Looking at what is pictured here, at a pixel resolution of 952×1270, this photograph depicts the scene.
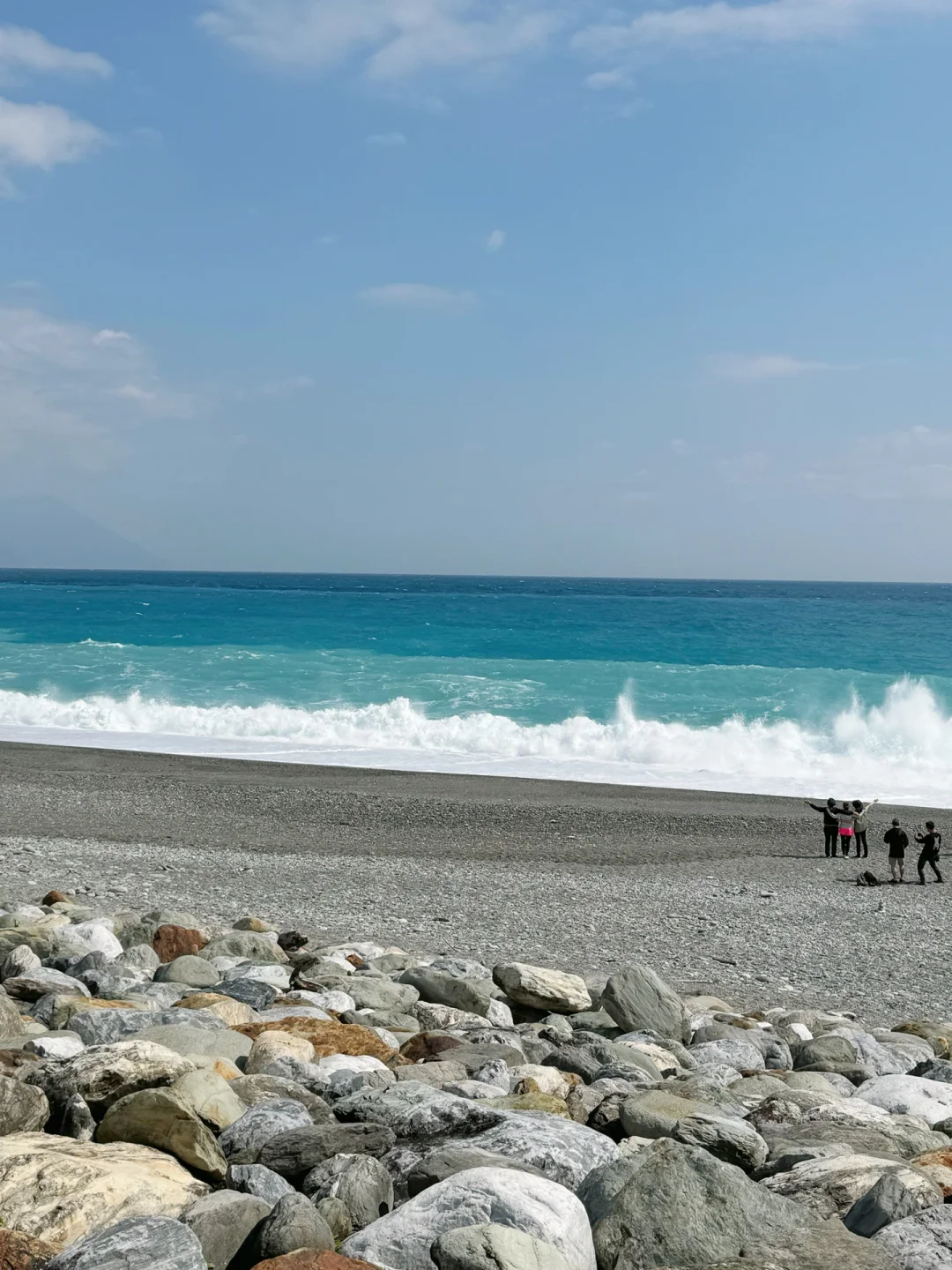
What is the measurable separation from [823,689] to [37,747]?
22.9m

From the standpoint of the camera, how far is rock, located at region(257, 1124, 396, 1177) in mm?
3520

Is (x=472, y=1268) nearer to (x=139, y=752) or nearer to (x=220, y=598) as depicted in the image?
(x=139, y=752)

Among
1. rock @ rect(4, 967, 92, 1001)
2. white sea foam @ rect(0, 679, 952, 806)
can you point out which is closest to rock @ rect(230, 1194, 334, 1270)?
rock @ rect(4, 967, 92, 1001)

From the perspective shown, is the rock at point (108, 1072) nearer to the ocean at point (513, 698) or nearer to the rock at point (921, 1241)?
A: the rock at point (921, 1241)

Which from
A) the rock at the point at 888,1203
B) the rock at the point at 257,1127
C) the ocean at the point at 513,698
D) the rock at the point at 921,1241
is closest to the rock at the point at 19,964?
the rock at the point at 257,1127

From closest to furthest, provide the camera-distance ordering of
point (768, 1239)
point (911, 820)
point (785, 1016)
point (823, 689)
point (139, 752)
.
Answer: point (768, 1239)
point (785, 1016)
point (911, 820)
point (139, 752)
point (823, 689)

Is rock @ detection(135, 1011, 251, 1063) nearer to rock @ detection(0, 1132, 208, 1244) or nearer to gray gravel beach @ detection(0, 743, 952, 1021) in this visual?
rock @ detection(0, 1132, 208, 1244)

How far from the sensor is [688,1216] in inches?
125

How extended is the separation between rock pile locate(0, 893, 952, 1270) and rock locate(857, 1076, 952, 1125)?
1 centimetres

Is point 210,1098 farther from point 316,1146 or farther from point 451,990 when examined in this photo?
point 451,990

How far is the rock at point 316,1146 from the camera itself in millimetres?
3520

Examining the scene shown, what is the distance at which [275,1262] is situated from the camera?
2.81 meters

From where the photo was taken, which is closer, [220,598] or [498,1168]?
[498,1168]

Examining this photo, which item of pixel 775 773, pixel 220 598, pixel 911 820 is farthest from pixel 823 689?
pixel 220 598
